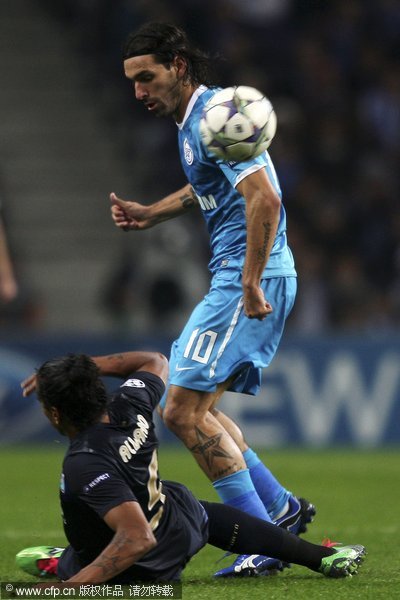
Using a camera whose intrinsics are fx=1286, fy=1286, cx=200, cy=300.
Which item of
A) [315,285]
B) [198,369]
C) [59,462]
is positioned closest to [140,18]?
[315,285]

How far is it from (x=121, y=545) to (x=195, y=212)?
36.8 ft

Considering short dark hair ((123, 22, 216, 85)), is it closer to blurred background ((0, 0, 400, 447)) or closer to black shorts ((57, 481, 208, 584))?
black shorts ((57, 481, 208, 584))

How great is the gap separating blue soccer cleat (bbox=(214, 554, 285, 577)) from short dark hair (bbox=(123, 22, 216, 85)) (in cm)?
Result: 217

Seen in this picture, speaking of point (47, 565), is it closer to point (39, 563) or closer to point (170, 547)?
point (39, 563)

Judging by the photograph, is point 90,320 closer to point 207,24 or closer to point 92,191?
point 92,191

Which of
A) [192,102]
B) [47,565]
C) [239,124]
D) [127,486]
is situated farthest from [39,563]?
[192,102]

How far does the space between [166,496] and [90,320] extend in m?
10.9

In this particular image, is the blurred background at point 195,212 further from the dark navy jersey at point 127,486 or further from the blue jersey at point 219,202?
the dark navy jersey at point 127,486

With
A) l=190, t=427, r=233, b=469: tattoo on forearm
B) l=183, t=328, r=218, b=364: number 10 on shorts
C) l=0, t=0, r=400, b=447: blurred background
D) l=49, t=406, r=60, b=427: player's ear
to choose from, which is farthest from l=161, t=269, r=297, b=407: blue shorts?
l=0, t=0, r=400, b=447: blurred background

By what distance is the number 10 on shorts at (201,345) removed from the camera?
18.6 ft

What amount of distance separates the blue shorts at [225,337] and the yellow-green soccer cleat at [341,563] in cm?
91

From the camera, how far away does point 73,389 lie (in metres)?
4.72

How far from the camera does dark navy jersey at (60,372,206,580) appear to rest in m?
4.74

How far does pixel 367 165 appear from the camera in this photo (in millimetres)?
15648
